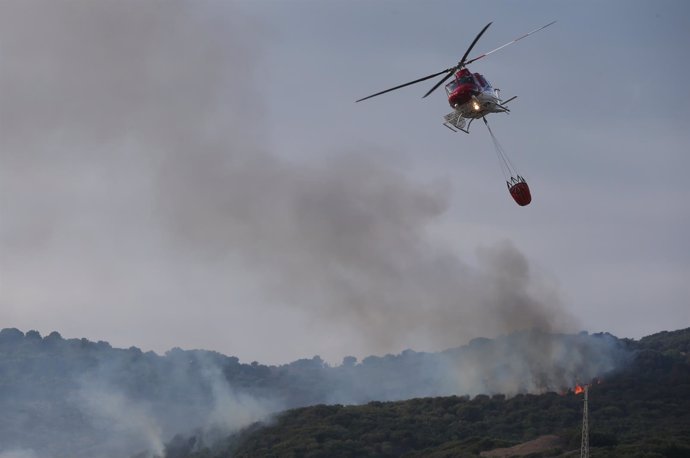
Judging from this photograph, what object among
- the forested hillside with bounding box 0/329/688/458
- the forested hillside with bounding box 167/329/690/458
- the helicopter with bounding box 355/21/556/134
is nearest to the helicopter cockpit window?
the helicopter with bounding box 355/21/556/134

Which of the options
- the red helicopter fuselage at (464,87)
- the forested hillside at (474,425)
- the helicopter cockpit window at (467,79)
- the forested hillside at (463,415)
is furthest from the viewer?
the forested hillside at (463,415)

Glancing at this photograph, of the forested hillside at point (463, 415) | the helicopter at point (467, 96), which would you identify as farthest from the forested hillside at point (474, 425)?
the helicopter at point (467, 96)

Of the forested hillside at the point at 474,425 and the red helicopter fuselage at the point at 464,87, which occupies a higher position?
the red helicopter fuselage at the point at 464,87

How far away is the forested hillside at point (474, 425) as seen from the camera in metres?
122

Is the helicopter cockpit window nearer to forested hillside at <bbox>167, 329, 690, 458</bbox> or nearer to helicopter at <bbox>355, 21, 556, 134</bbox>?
Answer: helicopter at <bbox>355, 21, 556, 134</bbox>

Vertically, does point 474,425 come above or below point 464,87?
below

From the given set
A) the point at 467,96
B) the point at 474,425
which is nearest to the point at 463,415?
the point at 474,425

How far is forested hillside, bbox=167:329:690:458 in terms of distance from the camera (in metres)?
122

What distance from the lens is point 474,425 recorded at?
140 m

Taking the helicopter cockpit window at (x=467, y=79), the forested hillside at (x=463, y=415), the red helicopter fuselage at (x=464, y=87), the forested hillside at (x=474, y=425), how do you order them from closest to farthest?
the red helicopter fuselage at (x=464, y=87), the helicopter cockpit window at (x=467, y=79), the forested hillside at (x=474, y=425), the forested hillside at (x=463, y=415)

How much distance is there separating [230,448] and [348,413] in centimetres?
1660

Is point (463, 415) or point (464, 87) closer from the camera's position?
point (464, 87)

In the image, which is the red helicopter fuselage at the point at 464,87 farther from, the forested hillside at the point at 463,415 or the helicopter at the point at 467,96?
the forested hillside at the point at 463,415

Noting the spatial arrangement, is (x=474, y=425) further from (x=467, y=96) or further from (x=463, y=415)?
(x=467, y=96)
